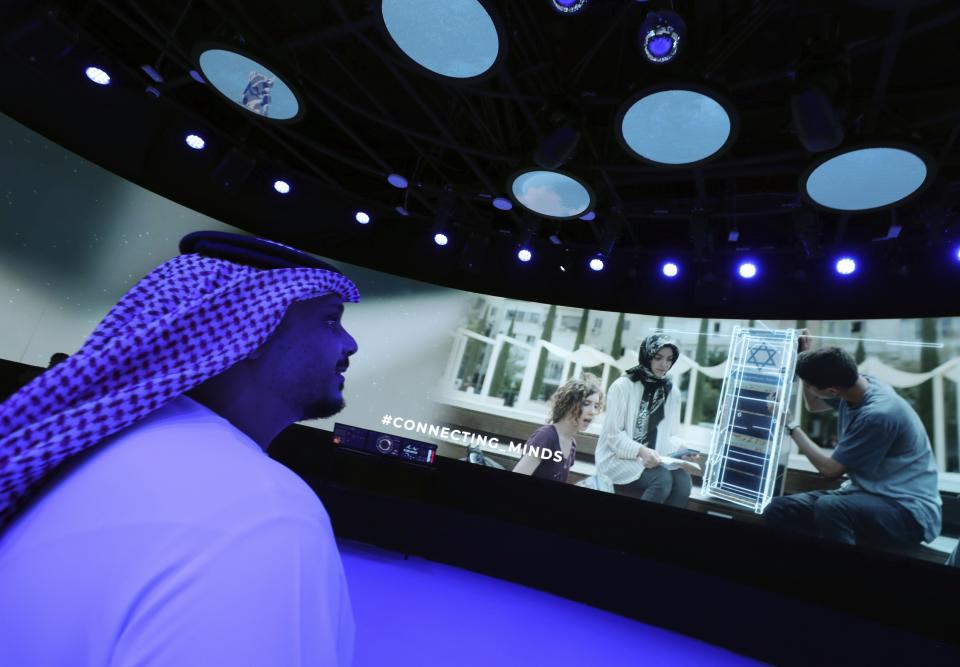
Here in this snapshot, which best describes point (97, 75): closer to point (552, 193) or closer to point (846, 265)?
point (552, 193)

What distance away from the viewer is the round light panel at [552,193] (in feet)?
12.0

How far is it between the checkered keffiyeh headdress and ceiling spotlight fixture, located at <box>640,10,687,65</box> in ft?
8.22

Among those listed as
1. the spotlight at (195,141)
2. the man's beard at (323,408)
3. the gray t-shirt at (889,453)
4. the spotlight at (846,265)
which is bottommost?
the man's beard at (323,408)

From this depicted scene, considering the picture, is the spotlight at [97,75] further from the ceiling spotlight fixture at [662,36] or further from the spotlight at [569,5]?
the ceiling spotlight fixture at [662,36]

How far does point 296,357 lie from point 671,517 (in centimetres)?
472

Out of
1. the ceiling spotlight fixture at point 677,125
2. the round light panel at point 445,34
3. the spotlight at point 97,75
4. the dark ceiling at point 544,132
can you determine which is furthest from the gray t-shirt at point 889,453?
the spotlight at point 97,75

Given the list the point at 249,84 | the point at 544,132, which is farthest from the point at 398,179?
the point at 249,84

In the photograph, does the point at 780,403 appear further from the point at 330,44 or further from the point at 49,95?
the point at 49,95

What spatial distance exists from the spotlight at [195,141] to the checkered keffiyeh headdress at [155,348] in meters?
5.01

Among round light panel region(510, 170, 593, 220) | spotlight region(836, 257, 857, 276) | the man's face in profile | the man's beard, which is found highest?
spotlight region(836, 257, 857, 276)

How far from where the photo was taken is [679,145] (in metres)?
2.96

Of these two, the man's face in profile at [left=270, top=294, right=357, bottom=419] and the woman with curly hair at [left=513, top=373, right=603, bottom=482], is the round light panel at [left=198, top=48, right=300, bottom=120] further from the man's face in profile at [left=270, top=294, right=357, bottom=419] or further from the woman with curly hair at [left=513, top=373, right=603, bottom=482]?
the woman with curly hair at [left=513, top=373, right=603, bottom=482]

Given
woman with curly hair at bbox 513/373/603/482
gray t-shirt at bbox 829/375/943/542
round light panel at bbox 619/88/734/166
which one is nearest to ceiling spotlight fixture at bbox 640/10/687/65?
round light panel at bbox 619/88/734/166

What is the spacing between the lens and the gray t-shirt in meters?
3.95
